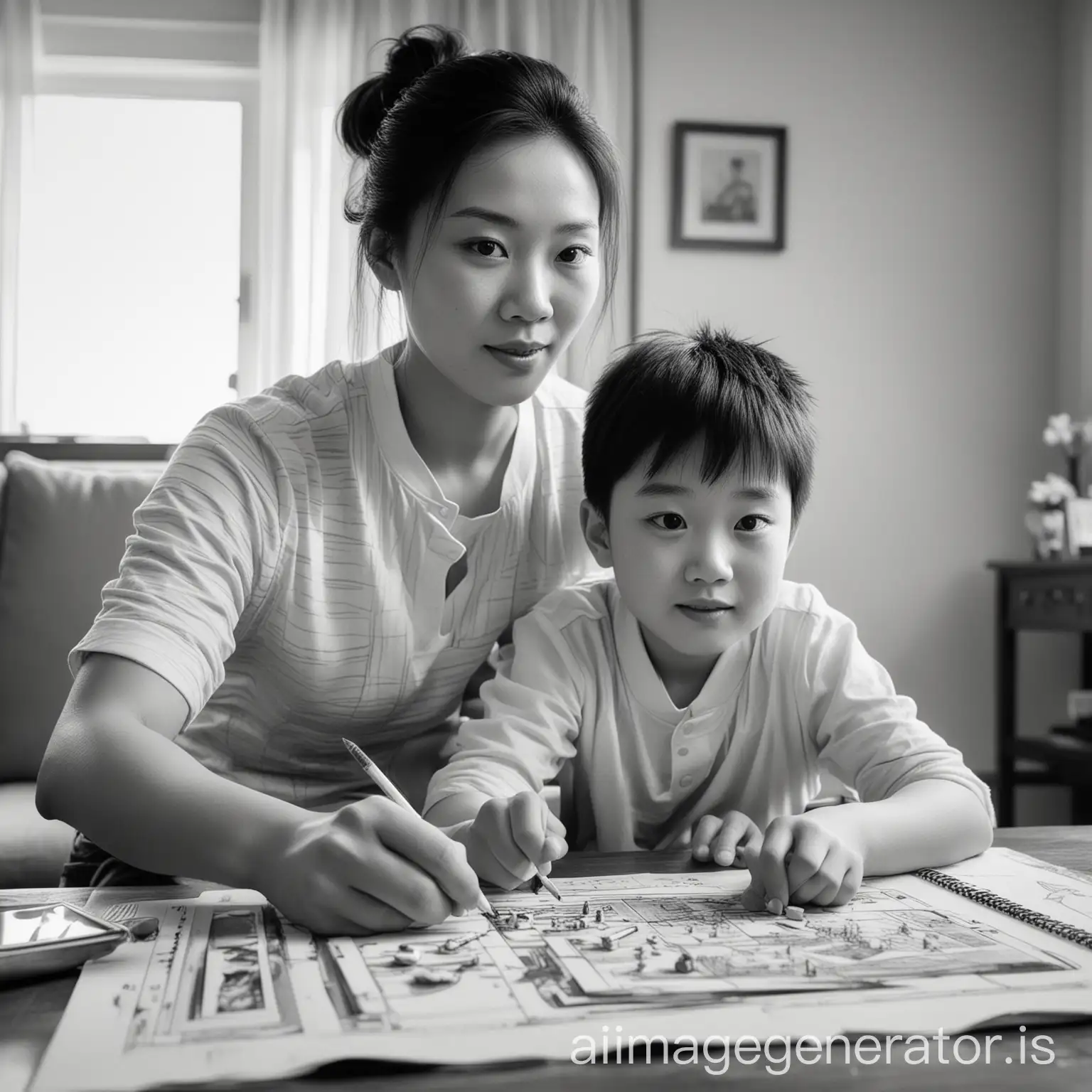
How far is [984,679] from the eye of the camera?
382 centimetres

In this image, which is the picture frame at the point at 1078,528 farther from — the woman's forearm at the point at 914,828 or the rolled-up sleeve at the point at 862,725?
the woman's forearm at the point at 914,828

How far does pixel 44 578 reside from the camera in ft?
6.48

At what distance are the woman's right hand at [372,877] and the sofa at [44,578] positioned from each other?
4.36 ft

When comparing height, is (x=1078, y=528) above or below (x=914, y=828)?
above

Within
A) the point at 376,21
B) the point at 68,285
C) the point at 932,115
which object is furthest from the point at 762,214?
the point at 68,285

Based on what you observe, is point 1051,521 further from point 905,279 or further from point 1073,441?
point 905,279

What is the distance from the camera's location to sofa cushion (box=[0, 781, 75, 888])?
1618mm

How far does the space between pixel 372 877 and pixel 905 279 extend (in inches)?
141

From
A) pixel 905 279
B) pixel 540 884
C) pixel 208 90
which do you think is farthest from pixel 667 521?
pixel 208 90

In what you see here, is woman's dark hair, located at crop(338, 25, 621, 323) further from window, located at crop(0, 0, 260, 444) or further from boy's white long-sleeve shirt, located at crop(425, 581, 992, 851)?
window, located at crop(0, 0, 260, 444)

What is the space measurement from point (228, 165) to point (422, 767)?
2986 millimetres

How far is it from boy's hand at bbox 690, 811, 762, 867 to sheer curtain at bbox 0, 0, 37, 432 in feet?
10.4

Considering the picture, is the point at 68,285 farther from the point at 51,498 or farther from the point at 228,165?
the point at 51,498

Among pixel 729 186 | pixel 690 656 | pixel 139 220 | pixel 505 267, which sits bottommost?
pixel 690 656
